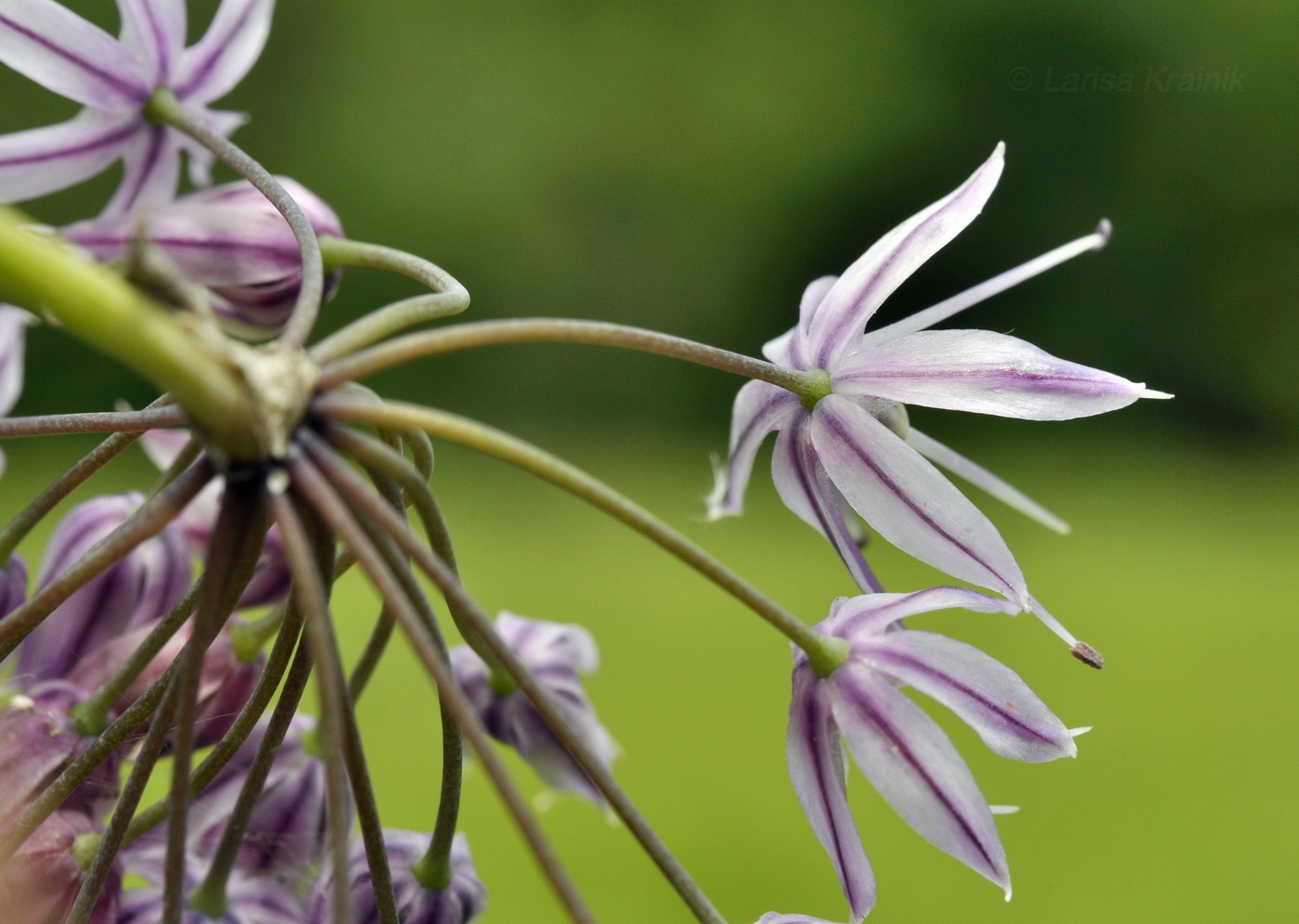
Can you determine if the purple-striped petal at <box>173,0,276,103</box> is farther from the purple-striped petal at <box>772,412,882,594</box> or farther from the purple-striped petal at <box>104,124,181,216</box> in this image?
the purple-striped petal at <box>772,412,882,594</box>

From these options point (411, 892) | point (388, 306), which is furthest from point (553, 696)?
point (388, 306)

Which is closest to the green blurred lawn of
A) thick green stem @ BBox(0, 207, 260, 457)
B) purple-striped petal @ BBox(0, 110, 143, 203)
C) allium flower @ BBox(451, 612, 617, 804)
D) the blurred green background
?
the blurred green background

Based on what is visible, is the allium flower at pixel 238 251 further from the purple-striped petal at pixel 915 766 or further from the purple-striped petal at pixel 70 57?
the purple-striped petal at pixel 915 766

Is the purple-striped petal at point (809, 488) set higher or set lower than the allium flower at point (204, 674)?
lower

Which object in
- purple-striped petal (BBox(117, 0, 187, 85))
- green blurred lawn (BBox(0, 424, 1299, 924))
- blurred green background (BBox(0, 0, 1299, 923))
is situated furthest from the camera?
blurred green background (BBox(0, 0, 1299, 923))

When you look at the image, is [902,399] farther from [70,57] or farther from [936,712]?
[936,712]

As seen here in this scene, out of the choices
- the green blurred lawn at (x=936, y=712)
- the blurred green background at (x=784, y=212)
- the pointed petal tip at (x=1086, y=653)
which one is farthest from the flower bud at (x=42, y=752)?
the blurred green background at (x=784, y=212)
